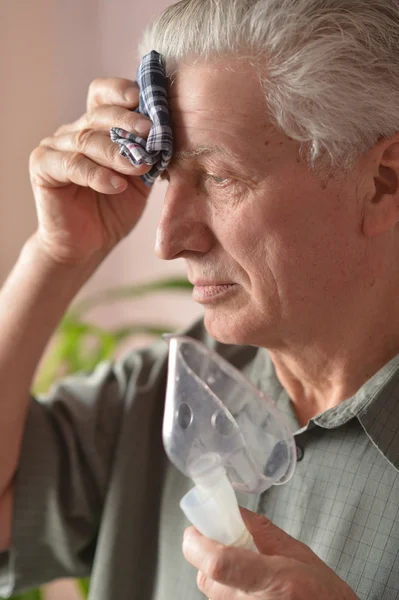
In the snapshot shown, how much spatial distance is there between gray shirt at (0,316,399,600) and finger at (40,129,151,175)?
0.34m

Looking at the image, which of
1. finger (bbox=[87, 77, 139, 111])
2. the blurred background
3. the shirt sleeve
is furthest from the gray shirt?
the blurred background

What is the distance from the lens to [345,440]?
977 millimetres

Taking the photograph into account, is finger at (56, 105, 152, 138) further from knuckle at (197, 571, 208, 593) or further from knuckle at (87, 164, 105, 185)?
knuckle at (197, 571, 208, 593)

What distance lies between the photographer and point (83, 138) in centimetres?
104

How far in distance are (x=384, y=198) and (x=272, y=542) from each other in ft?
1.39

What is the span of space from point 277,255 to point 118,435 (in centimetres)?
44

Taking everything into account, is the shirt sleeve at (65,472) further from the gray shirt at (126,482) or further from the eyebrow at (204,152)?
the eyebrow at (204,152)

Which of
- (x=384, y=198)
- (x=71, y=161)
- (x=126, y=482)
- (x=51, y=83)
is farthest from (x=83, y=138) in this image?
(x=51, y=83)

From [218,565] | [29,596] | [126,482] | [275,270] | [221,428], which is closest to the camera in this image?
[218,565]

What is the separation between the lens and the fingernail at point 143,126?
0.94 metres

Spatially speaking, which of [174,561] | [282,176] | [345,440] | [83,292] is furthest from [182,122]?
[83,292]

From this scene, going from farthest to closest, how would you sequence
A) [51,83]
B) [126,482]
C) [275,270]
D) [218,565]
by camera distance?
[51,83] → [126,482] → [275,270] → [218,565]

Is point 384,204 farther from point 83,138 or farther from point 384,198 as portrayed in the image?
point 83,138

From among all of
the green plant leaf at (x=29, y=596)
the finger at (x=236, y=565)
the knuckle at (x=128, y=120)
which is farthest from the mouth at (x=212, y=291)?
the green plant leaf at (x=29, y=596)
